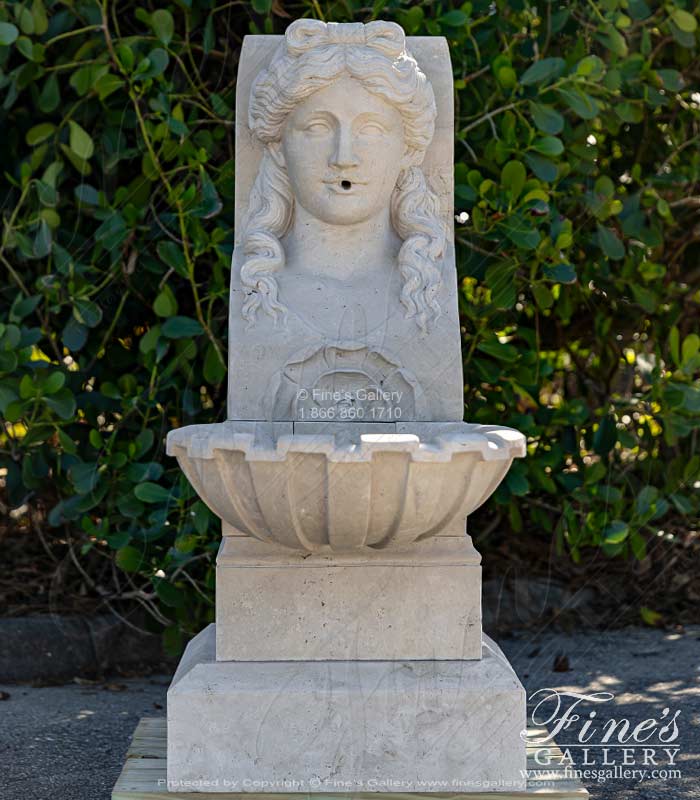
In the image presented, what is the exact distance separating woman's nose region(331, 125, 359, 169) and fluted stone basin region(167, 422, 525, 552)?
2.57 feet

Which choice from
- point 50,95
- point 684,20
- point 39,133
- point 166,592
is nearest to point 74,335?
point 39,133

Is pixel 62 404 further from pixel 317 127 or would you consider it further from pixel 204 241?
pixel 317 127

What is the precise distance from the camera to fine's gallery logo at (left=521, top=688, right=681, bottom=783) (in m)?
3.27

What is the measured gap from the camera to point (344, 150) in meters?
3.09

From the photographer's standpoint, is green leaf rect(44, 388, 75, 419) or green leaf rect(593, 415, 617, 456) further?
green leaf rect(593, 415, 617, 456)

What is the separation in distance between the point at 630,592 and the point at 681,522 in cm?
36

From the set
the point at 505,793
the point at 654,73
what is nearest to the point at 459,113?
the point at 654,73

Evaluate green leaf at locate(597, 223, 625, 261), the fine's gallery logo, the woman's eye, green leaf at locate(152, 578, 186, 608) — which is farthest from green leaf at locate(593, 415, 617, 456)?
the woman's eye

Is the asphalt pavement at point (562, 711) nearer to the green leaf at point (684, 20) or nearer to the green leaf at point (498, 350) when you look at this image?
the green leaf at point (498, 350)

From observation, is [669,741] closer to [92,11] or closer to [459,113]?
[459,113]

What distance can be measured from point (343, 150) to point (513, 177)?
94cm

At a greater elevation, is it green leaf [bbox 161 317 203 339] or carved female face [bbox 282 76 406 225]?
carved female face [bbox 282 76 406 225]

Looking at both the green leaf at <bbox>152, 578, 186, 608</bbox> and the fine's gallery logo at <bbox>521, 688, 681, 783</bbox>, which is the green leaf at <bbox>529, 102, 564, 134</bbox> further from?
the green leaf at <bbox>152, 578, 186, 608</bbox>

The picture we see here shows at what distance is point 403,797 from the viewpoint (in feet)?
9.16
